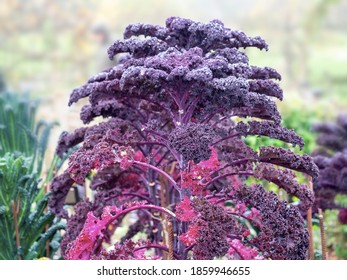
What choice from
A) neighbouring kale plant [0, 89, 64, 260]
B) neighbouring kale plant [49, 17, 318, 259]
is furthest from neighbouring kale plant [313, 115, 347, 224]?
neighbouring kale plant [0, 89, 64, 260]

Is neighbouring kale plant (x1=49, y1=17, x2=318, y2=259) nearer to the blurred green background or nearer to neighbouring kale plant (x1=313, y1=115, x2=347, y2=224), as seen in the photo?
neighbouring kale plant (x1=313, y1=115, x2=347, y2=224)

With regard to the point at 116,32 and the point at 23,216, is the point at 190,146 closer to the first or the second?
the point at 23,216

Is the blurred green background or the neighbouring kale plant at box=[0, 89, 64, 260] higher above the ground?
the blurred green background

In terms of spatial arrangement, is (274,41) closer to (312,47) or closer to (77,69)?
(312,47)

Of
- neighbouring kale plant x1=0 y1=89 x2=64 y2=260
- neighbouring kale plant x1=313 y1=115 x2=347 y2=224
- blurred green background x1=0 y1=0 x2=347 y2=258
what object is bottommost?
neighbouring kale plant x1=0 y1=89 x2=64 y2=260

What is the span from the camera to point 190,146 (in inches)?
61.7

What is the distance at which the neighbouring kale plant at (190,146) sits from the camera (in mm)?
1608

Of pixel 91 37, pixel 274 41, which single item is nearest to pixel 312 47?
pixel 274 41

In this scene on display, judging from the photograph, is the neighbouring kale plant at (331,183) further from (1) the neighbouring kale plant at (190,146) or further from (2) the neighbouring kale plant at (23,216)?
(2) the neighbouring kale plant at (23,216)

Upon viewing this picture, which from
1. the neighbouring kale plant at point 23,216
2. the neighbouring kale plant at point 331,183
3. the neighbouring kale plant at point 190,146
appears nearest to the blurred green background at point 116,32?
the neighbouring kale plant at point 331,183

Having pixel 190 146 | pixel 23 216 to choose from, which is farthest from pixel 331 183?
pixel 23 216

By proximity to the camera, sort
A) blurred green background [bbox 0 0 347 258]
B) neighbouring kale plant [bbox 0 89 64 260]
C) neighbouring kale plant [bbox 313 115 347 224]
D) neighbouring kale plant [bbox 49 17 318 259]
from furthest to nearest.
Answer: blurred green background [bbox 0 0 347 258], neighbouring kale plant [bbox 313 115 347 224], neighbouring kale plant [bbox 0 89 64 260], neighbouring kale plant [bbox 49 17 318 259]

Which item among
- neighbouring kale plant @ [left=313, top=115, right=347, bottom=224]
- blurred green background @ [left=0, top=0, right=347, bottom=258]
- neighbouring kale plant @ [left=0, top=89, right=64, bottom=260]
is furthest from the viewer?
blurred green background @ [left=0, top=0, right=347, bottom=258]

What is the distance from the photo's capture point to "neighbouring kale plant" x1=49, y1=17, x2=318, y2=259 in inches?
63.3
